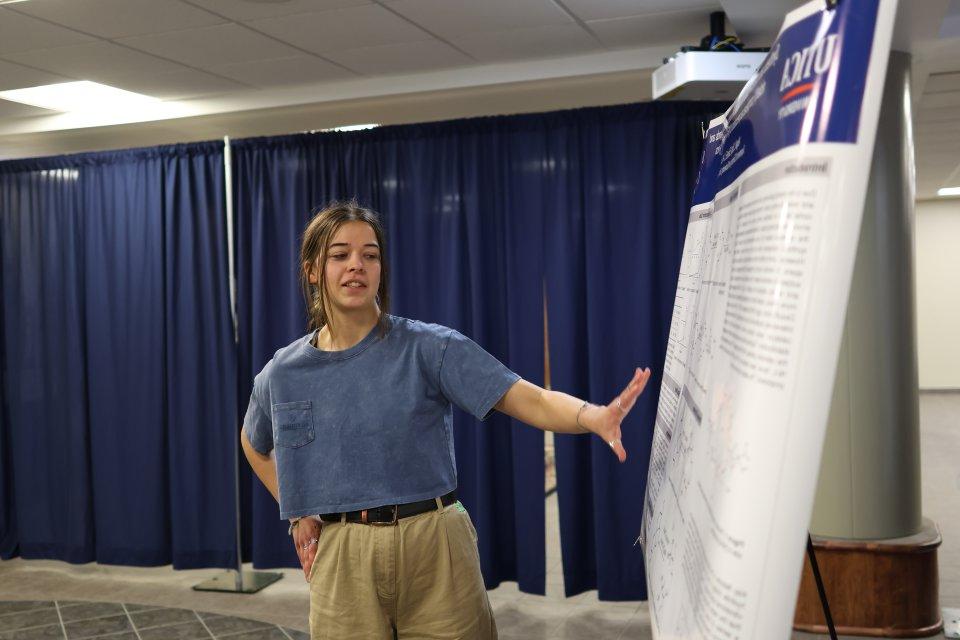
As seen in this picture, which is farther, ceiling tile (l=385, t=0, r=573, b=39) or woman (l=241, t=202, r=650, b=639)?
ceiling tile (l=385, t=0, r=573, b=39)

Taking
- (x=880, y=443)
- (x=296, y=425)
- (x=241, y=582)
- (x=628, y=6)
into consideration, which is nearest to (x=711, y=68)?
(x=628, y=6)

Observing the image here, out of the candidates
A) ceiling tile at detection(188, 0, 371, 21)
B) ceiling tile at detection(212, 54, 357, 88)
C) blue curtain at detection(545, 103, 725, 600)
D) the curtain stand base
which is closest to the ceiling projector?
blue curtain at detection(545, 103, 725, 600)

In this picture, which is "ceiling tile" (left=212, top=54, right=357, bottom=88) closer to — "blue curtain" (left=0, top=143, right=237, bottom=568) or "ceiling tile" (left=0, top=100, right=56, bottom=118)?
"blue curtain" (left=0, top=143, right=237, bottom=568)

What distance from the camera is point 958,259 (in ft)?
41.7

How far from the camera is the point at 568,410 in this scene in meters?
1.87

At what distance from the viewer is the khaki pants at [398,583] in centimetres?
204

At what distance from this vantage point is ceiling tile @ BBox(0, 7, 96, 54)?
3.74 metres

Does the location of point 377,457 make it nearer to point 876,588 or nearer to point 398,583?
point 398,583

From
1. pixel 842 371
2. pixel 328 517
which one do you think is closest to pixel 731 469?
pixel 328 517

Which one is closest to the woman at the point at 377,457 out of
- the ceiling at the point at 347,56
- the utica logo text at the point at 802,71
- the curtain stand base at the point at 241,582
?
the utica logo text at the point at 802,71

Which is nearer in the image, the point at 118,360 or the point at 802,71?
the point at 802,71

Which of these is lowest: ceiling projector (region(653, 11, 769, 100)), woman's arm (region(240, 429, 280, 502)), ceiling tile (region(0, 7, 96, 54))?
woman's arm (region(240, 429, 280, 502))

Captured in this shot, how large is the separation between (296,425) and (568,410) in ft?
2.07

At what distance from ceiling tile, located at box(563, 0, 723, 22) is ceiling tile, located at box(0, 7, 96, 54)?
6.80 ft
